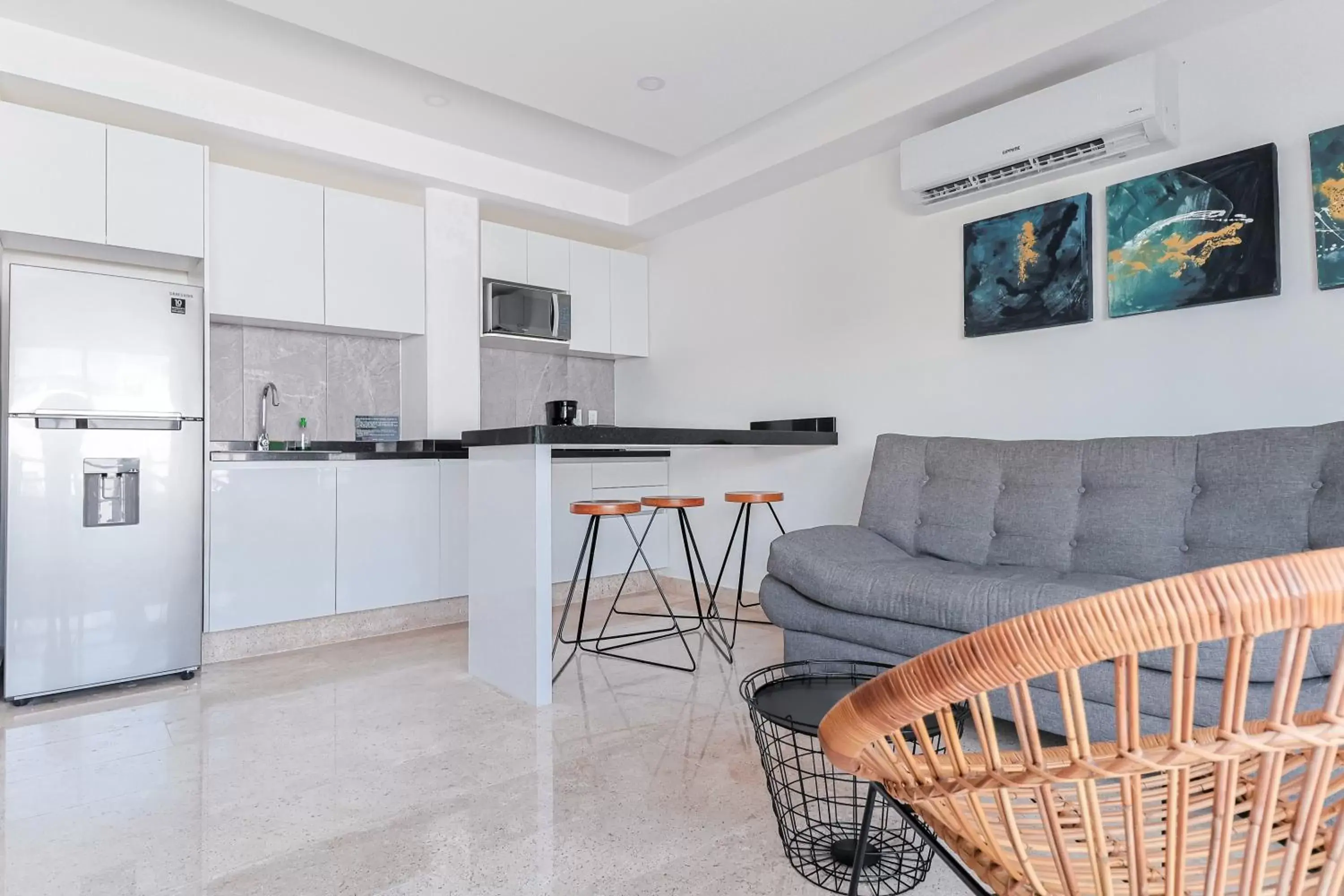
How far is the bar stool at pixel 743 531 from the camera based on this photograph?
364 cm

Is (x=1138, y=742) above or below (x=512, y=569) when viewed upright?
above

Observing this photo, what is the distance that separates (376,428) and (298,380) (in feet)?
1.61

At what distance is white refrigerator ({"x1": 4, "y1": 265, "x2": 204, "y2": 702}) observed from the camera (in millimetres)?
2883

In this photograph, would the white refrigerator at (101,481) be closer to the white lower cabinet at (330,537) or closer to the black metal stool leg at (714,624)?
the white lower cabinet at (330,537)

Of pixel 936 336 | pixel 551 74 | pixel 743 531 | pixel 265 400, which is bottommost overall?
pixel 743 531

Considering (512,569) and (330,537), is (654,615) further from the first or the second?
(330,537)

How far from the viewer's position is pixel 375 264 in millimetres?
4105

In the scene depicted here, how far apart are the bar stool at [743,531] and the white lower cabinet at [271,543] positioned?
191 cm

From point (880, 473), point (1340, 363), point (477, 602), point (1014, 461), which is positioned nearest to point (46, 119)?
point (477, 602)

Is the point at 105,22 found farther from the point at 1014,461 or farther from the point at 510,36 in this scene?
the point at 1014,461

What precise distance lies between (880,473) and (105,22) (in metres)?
3.60

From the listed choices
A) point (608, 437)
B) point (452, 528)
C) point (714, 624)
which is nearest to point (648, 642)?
point (714, 624)

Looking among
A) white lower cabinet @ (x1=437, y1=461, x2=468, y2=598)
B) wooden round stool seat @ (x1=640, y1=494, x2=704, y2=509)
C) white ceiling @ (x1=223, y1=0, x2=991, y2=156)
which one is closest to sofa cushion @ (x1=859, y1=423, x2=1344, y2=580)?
wooden round stool seat @ (x1=640, y1=494, x2=704, y2=509)

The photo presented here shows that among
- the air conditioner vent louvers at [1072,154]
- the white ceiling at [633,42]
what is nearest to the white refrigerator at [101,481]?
the white ceiling at [633,42]
